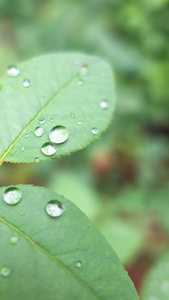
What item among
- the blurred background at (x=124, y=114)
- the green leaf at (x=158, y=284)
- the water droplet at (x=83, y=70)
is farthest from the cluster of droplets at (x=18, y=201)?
the blurred background at (x=124, y=114)

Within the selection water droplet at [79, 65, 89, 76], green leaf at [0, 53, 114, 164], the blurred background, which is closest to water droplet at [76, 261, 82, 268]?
green leaf at [0, 53, 114, 164]

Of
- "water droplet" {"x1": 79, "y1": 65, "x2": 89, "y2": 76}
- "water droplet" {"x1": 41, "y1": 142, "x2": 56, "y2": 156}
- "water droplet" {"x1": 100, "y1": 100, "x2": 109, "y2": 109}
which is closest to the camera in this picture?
"water droplet" {"x1": 41, "y1": 142, "x2": 56, "y2": 156}

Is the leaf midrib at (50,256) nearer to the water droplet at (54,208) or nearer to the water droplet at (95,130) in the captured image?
the water droplet at (54,208)

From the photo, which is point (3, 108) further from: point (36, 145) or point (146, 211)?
point (146, 211)

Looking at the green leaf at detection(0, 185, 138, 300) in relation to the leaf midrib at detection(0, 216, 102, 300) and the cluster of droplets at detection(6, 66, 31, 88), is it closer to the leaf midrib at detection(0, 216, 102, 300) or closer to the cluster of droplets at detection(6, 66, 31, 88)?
the leaf midrib at detection(0, 216, 102, 300)

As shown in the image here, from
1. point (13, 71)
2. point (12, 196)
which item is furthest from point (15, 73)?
point (12, 196)

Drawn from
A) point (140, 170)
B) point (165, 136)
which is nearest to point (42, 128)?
point (140, 170)
